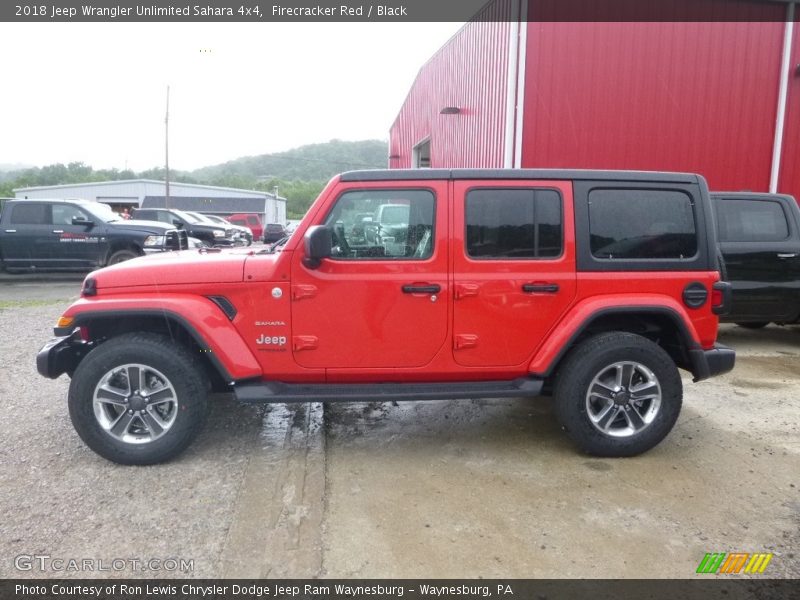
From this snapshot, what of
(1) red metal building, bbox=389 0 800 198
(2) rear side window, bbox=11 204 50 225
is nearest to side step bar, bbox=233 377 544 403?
(1) red metal building, bbox=389 0 800 198

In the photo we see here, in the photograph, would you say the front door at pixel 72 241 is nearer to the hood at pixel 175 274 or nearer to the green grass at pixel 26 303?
the green grass at pixel 26 303

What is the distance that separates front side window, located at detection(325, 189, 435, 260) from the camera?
369 centimetres

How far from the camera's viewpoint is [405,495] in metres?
3.34

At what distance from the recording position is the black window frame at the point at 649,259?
3770 mm

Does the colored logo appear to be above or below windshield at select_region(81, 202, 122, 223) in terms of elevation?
below

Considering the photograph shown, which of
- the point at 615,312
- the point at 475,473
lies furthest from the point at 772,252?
the point at 475,473

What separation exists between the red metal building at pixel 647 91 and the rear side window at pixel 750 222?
3586 mm

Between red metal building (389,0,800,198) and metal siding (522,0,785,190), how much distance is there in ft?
0.06

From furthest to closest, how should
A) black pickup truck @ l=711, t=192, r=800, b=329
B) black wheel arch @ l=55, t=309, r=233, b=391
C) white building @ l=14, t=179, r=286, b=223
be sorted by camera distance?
white building @ l=14, t=179, r=286, b=223 → black pickup truck @ l=711, t=192, r=800, b=329 → black wheel arch @ l=55, t=309, r=233, b=391

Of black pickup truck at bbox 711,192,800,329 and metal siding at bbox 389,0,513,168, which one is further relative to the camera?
metal siding at bbox 389,0,513,168

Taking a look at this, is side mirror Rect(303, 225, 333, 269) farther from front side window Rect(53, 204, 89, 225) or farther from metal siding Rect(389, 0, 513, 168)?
front side window Rect(53, 204, 89, 225)

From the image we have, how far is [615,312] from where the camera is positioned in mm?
3750

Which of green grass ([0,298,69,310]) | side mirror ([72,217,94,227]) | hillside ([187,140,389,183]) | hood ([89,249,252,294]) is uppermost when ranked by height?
hillside ([187,140,389,183])

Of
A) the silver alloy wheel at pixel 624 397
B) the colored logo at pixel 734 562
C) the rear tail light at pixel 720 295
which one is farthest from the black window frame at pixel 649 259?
the colored logo at pixel 734 562
